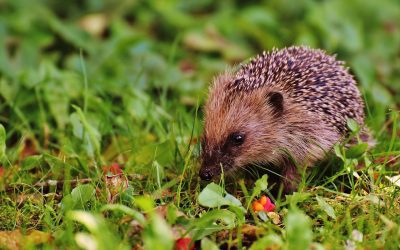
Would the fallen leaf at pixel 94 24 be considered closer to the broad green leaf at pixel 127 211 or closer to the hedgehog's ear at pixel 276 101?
the hedgehog's ear at pixel 276 101

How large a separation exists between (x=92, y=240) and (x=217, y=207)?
1.05m

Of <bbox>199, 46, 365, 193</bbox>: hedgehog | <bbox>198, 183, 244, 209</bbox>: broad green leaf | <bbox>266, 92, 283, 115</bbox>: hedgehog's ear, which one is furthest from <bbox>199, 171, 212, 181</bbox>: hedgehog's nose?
<bbox>266, 92, 283, 115</bbox>: hedgehog's ear

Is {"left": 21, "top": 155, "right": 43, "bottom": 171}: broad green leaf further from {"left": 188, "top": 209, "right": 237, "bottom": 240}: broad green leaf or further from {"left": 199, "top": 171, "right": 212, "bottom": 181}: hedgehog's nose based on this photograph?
{"left": 188, "top": 209, "right": 237, "bottom": 240}: broad green leaf

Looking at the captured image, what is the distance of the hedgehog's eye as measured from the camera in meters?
5.08

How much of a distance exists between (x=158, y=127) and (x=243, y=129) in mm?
991

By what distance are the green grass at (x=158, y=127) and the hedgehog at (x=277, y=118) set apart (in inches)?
6.9

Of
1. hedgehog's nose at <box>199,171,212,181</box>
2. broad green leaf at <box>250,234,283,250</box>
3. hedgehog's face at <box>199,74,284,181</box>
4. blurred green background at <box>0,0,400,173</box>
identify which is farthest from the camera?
blurred green background at <box>0,0,400,173</box>

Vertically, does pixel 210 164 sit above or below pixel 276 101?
below

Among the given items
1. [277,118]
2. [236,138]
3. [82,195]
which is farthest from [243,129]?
[82,195]

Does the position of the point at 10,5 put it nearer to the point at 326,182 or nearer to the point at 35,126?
the point at 35,126

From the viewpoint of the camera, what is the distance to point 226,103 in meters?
5.15

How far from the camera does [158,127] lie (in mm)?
5844

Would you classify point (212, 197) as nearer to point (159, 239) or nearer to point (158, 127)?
point (159, 239)

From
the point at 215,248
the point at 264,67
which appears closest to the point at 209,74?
the point at 264,67
